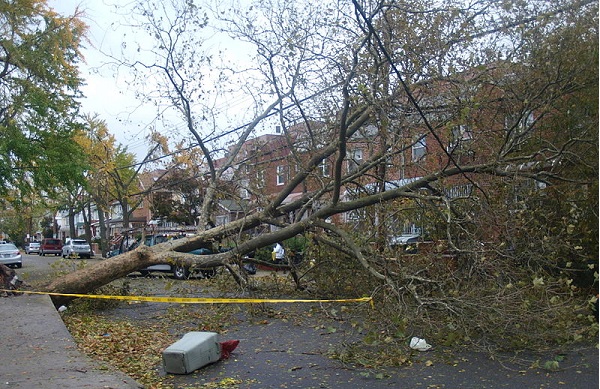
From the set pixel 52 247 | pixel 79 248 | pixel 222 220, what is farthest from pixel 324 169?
pixel 52 247

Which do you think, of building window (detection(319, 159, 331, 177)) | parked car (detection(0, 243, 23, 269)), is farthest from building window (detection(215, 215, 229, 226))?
parked car (detection(0, 243, 23, 269))

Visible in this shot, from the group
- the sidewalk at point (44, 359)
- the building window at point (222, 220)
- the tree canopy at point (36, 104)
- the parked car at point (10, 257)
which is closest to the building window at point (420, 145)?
the building window at point (222, 220)

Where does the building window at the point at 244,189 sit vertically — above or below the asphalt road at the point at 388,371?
above

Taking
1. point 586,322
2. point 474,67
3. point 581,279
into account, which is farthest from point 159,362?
point 581,279

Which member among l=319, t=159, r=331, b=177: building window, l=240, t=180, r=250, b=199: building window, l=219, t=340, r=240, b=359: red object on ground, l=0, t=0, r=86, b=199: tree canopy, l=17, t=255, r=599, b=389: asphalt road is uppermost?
l=0, t=0, r=86, b=199: tree canopy

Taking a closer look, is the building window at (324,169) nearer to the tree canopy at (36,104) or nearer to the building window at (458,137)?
the building window at (458,137)

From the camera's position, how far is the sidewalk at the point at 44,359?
5.89 m

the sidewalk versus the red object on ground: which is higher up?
the sidewalk

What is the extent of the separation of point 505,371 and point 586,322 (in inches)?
96.0

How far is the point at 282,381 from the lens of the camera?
639cm

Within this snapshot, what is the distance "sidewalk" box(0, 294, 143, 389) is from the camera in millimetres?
5895

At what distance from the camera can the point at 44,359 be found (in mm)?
6941

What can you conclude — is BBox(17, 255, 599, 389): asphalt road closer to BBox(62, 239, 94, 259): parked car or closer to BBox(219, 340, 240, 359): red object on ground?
BBox(219, 340, 240, 359): red object on ground

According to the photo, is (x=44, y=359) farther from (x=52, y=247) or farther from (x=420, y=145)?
(x=52, y=247)
